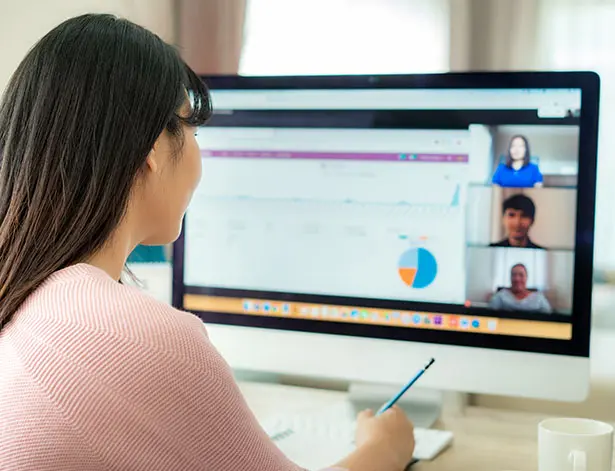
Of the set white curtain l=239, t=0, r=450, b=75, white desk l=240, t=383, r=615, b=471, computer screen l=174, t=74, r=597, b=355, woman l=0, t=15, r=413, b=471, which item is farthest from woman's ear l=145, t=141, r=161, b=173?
white curtain l=239, t=0, r=450, b=75

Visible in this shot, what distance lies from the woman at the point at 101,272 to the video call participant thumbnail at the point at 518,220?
44 centimetres

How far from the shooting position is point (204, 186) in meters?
1.32

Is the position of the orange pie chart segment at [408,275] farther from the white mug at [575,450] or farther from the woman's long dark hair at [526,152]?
the white mug at [575,450]

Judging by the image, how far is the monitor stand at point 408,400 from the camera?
4.22ft

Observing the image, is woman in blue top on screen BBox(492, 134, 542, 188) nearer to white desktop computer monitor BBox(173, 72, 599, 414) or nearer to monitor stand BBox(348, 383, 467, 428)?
white desktop computer monitor BBox(173, 72, 599, 414)

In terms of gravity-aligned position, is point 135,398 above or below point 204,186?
below

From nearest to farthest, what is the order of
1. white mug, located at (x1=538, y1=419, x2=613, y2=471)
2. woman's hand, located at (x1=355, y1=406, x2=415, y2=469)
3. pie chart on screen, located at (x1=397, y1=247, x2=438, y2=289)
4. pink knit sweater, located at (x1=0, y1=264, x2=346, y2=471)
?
pink knit sweater, located at (x1=0, y1=264, x2=346, y2=471) → white mug, located at (x1=538, y1=419, x2=613, y2=471) → woman's hand, located at (x1=355, y1=406, x2=415, y2=469) → pie chart on screen, located at (x1=397, y1=247, x2=438, y2=289)

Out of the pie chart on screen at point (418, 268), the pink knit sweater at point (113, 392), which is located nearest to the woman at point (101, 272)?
the pink knit sweater at point (113, 392)

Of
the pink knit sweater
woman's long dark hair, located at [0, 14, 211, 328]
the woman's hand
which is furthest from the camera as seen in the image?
the woman's hand

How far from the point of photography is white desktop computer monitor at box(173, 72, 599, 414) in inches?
44.9

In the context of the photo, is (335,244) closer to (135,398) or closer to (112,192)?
(112,192)

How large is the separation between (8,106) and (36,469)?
357 millimetres

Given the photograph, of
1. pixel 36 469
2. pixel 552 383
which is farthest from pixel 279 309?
pixel 36 469

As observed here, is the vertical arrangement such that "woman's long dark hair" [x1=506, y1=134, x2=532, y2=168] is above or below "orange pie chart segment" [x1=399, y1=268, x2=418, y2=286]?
above
